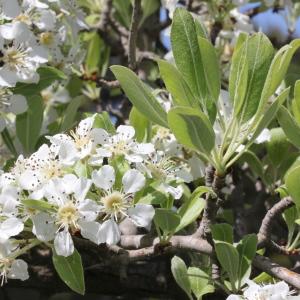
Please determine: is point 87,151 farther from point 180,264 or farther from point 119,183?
point 180,264

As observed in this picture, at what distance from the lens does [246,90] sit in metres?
1.43

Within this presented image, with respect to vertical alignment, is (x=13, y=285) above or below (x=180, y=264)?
Result: below

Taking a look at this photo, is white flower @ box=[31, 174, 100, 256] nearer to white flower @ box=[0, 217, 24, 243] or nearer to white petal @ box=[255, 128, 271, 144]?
white flower @ box=[0, 217, 24, 243]

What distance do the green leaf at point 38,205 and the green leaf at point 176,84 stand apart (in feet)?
0.95

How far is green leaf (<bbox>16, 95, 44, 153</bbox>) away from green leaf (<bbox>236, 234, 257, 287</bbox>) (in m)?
0.58

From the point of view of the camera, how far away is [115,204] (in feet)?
4.78

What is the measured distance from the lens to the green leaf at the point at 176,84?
1.36 meters

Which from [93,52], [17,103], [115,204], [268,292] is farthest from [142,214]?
[93,52]

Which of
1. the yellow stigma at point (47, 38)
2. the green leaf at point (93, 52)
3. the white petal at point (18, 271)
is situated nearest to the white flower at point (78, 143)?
the white petal at point (18, 271)

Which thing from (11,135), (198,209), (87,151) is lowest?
(11,135)

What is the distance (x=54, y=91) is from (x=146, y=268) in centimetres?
68

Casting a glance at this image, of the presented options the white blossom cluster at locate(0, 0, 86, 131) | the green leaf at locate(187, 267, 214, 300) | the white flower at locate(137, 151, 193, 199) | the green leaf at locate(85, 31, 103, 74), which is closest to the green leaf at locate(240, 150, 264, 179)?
the white flower at locate(137, 151, 193, 199)

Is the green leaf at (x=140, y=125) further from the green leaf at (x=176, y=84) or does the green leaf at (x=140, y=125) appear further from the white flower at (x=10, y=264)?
the white flower at (x=10, y=264)

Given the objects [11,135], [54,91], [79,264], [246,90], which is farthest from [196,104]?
[54,91]
